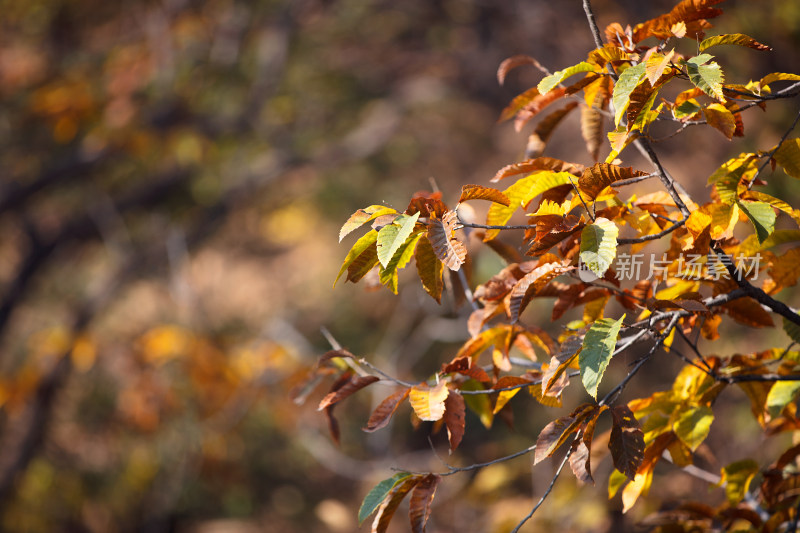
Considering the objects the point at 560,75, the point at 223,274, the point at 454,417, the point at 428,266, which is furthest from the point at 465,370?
the point at 223,274

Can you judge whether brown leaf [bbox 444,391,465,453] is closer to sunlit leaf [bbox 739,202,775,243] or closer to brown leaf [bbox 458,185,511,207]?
brown leaf [bbox 458,185,511,207]

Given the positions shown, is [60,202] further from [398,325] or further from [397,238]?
[397,238]

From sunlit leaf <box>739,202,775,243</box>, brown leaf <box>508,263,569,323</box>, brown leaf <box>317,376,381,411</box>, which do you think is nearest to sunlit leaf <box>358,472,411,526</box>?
brown leaf <box>317,376,381,411</box>

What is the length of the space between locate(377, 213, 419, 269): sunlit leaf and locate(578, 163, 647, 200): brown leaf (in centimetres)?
19

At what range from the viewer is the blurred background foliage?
288 cm

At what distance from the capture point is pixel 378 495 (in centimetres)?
78

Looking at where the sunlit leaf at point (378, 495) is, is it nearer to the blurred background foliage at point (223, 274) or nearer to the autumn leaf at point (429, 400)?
the autumn leaf at point (429, 400)

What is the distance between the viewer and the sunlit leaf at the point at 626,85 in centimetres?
66

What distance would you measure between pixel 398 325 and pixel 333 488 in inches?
41.0

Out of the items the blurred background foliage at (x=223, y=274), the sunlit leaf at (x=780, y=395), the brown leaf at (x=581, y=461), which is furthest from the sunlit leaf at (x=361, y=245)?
the blurred background foliage at (x=223, y=274)

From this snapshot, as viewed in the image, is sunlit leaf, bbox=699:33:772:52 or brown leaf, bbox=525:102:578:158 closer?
sunlit leaf, bbox=699:33:772:52

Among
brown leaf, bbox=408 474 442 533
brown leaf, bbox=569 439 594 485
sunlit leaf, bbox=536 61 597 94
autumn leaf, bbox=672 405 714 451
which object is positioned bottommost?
autumn leaf, bbox=672 405 714 451

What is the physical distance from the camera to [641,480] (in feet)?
2.88

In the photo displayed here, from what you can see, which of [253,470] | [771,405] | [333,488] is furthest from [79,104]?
[771,405]
